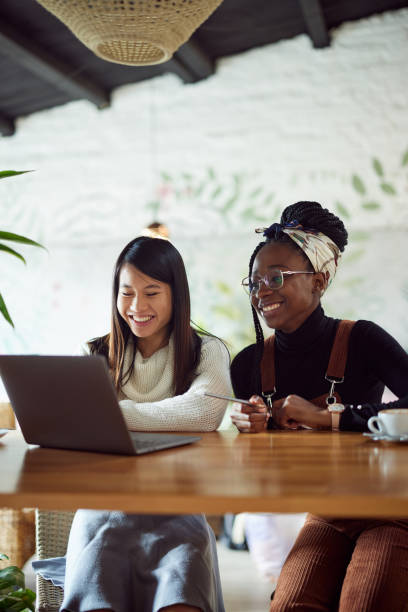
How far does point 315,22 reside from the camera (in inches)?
170

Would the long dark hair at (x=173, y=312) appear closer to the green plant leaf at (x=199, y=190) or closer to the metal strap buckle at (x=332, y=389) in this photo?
the metal strap buckle at (x=332, y=389)

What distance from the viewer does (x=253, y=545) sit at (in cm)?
328

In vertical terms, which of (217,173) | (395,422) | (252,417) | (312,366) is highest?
(395,422)

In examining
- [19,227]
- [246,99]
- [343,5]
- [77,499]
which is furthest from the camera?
[19,227]

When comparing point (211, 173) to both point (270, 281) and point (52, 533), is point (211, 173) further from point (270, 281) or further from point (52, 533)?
point (52, 533)

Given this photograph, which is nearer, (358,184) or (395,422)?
(395,422)

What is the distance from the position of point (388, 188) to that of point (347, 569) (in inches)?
135

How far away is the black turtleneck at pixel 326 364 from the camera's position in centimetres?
197

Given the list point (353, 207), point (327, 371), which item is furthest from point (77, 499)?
point (353, 207)

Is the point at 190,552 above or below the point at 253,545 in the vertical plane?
above

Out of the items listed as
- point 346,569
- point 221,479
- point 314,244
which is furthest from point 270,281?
point 221,479

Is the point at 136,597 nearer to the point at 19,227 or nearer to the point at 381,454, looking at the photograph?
the point at 381,454

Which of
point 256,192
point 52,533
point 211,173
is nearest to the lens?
point 52,533

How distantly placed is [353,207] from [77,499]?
385cm
